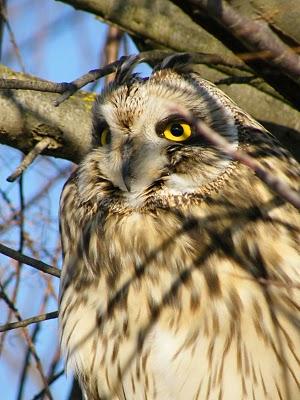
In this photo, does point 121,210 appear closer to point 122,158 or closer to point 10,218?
point 122,158

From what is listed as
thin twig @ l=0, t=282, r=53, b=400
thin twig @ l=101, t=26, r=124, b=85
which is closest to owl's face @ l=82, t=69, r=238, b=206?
thin twig @ l=0, t=282, r=53, b=400

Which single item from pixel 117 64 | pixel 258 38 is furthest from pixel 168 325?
pixel 258 38

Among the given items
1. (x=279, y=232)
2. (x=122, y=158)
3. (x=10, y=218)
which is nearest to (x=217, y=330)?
(x=279, y=232)

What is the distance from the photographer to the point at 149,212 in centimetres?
303

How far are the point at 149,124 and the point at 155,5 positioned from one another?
81 cm

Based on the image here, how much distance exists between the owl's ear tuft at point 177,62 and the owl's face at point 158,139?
1.8 inches

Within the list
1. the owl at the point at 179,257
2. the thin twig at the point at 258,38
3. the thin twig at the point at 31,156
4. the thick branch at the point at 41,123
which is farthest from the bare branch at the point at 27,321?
the thin twig at the point at 258,38

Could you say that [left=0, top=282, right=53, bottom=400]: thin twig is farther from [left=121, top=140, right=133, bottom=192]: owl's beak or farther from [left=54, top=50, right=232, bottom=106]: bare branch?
[left=54, top=50, right=232, bottom=106]: bare branch

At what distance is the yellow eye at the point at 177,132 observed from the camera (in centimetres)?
294

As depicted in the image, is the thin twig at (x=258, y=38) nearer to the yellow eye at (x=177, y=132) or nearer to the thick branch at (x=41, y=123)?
the yellow eye at (x=177, y=132)

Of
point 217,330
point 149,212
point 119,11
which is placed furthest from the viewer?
point 119,11

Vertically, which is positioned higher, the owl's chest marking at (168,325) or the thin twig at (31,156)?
the thin twig at (31,156)

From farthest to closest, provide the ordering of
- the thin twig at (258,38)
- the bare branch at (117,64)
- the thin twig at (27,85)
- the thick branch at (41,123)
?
the thick branch at (41,123), the bare branch at (117,64), the thin twig at (27,85), the thin twig at (258,38)

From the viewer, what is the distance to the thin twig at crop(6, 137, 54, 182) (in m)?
2.67
